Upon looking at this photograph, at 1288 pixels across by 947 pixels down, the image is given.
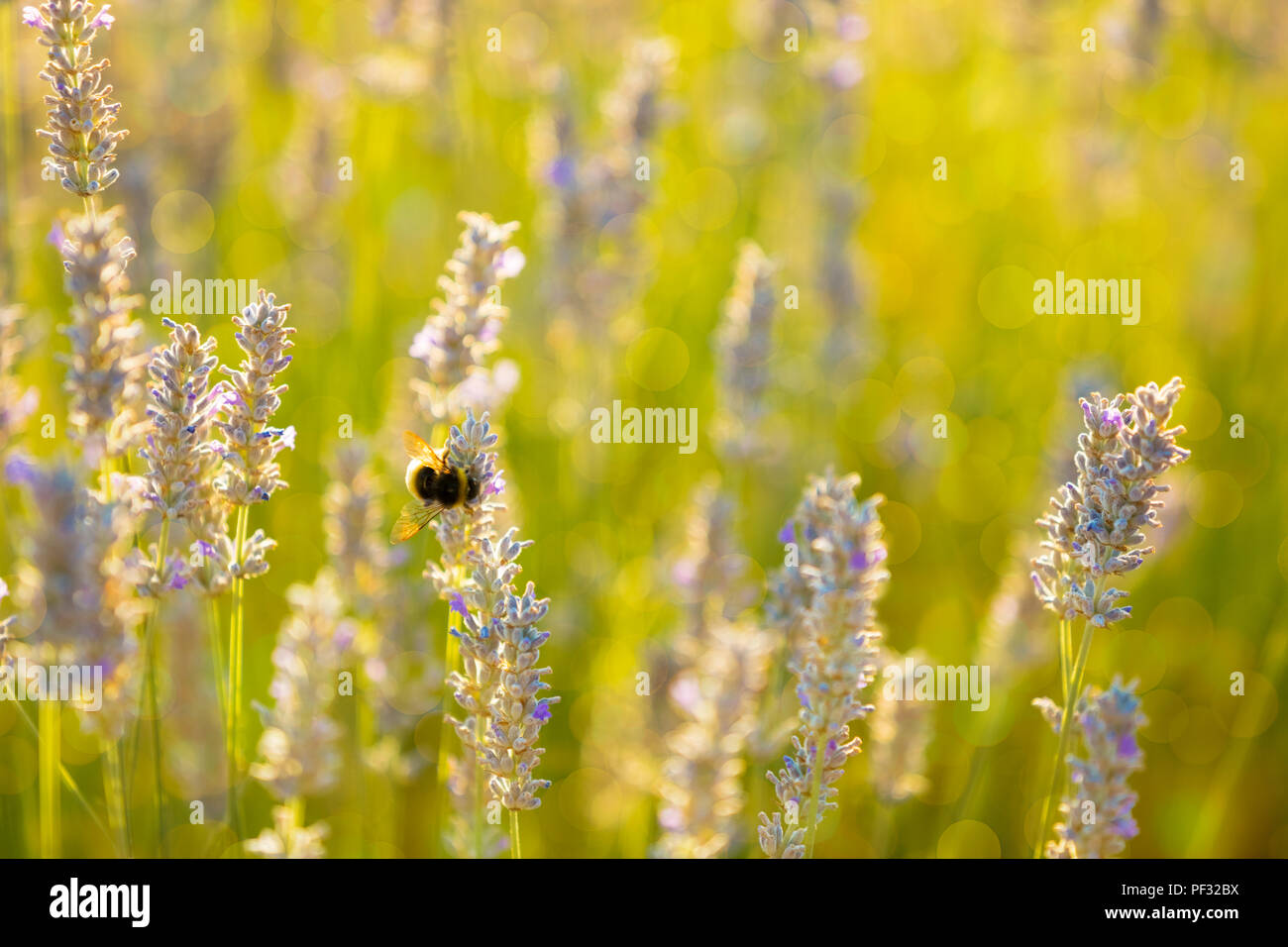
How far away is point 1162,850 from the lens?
2639 millimetres

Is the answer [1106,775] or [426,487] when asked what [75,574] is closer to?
[426,487]

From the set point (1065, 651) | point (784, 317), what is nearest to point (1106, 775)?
point (1065, 651)

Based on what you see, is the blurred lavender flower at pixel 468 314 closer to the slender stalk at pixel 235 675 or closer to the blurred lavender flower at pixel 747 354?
the slender stalk at pixel 235 675

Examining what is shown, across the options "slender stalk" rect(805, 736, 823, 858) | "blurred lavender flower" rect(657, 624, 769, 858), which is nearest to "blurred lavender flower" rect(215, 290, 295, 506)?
"blurred lavender flower" rect(657, 624, 769, 858)

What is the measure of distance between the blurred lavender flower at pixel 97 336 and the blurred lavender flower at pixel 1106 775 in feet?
4.54

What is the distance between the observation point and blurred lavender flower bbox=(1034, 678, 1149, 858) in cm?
147

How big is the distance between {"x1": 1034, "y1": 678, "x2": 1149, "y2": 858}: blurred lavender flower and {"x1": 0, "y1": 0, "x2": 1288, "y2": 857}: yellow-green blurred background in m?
0.64

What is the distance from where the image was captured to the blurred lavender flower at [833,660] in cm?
140

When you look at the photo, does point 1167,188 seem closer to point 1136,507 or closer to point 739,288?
point 739,288

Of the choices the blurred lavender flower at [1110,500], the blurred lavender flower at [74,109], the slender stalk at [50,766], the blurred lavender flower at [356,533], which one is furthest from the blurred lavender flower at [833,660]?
the blurred lavender flower at [74,109]

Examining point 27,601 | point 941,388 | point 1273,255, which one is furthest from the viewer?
point 1273,255

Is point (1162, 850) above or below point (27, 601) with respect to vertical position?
below
